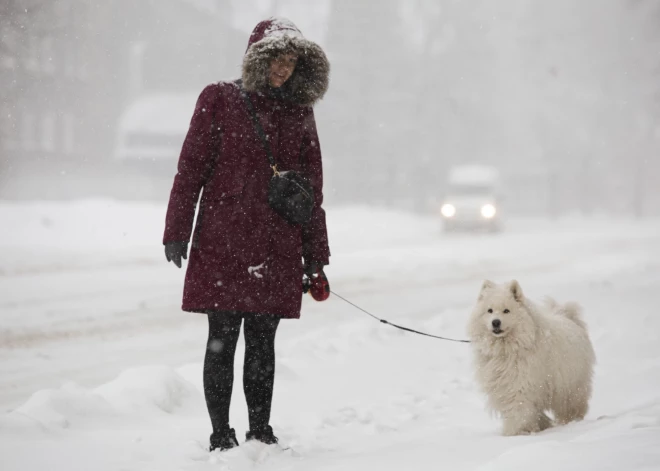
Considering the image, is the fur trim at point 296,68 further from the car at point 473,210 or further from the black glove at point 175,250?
the car at point 473,210

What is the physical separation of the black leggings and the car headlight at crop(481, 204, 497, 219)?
22362mm

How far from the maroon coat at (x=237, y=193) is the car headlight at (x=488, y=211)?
2242 centimetres

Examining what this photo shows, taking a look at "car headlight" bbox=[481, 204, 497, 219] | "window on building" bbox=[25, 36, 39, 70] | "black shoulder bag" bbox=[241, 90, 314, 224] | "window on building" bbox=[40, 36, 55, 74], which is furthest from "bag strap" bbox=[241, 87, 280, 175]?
"window on building" bbox=[40, 36, 55, 74]

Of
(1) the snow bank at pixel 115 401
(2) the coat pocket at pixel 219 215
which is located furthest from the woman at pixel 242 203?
(1) the snow bank at pixel 115 401

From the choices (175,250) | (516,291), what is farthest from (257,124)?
(516,291)

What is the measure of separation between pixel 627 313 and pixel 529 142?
4212 centimetres

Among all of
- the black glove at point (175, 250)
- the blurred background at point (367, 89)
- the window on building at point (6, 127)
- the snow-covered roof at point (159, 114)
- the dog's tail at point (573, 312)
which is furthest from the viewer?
the snow-covered roof at point (159, 114)

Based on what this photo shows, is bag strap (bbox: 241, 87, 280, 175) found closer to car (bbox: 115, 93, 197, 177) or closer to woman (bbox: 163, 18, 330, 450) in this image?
woman (bbox: 163, 18, 330, 450)

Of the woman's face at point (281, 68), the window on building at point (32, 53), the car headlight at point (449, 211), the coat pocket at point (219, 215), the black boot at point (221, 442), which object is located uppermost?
the window on building at point (32, 53)

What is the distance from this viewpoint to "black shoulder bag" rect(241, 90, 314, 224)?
3461 millimetres

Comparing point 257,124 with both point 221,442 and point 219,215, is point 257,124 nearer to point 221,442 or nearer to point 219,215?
point 219,215

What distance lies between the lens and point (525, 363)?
14.5 feet

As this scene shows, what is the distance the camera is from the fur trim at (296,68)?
342 cm

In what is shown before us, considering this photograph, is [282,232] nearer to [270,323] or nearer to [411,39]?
[270,323]
